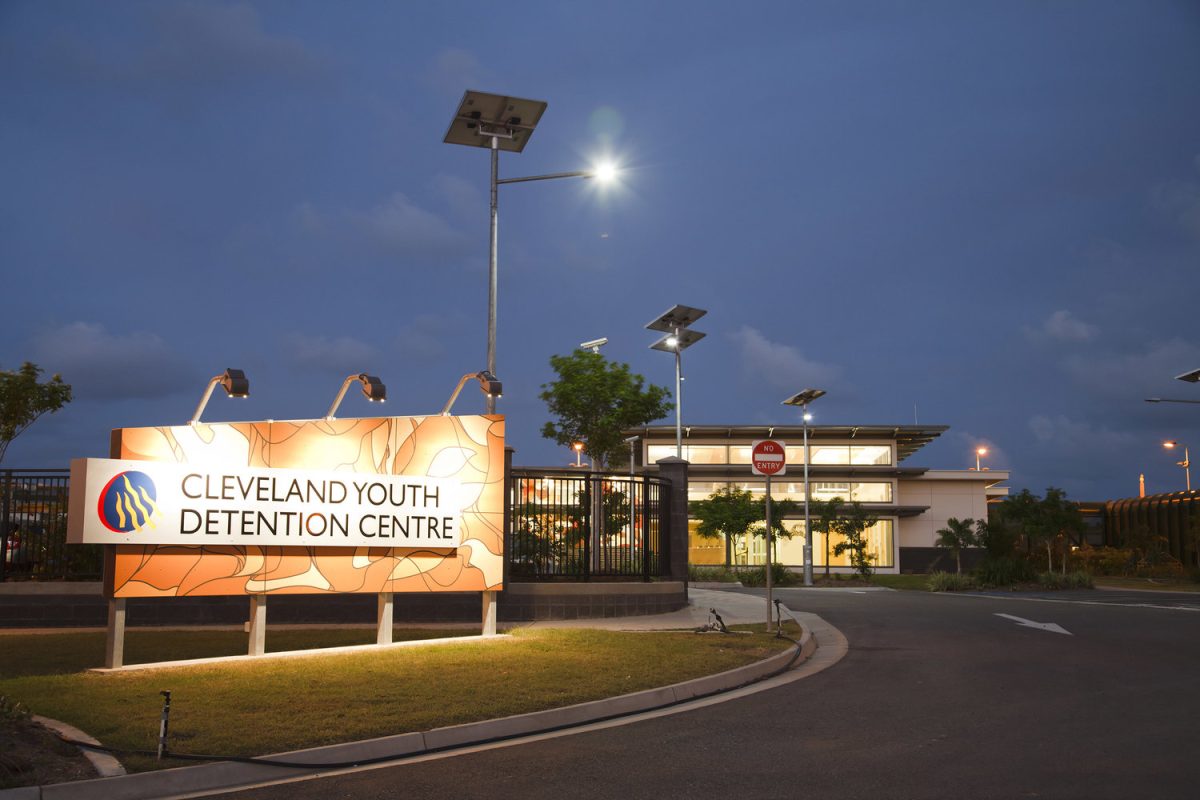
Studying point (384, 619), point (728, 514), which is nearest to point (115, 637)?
point (384, 619)

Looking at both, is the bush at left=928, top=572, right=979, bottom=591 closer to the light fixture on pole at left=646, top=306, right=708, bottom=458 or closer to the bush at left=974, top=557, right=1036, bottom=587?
the bush at left=974, top=557, right=1036, bottom=587

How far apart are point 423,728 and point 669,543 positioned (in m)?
13.1

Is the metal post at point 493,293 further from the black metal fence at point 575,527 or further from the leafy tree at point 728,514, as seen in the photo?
the leafy tree at point 728,514

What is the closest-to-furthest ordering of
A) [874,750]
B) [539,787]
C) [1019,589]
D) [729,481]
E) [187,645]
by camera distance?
[539,787], [874,750], [187,645], [1019,589], [729,481]

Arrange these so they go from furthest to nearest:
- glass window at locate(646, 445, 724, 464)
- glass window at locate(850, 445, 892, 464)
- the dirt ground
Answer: glass window at locate(646, 445, 724, 464) → glass window at locate(850, 445, 892, 464) → the dirt ground

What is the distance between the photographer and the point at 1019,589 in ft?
111

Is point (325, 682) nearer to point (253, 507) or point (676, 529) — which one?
point (253, 507)

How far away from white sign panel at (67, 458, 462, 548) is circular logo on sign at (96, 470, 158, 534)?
1cm

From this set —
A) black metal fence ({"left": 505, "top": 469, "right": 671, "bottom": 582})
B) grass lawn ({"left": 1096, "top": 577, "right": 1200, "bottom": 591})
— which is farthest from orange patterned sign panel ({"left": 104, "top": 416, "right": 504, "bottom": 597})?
grass lawn ({"left": 1096, "top": 577, "right": 1200, "bottom": 591})

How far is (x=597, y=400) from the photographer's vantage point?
3656cm

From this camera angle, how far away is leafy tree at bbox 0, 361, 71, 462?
22953 millimetres

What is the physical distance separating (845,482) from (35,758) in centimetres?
5681

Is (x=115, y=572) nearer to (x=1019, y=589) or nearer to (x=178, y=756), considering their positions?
(x=178, y=756)

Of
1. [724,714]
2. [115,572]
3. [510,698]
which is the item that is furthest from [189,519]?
[724,714]
